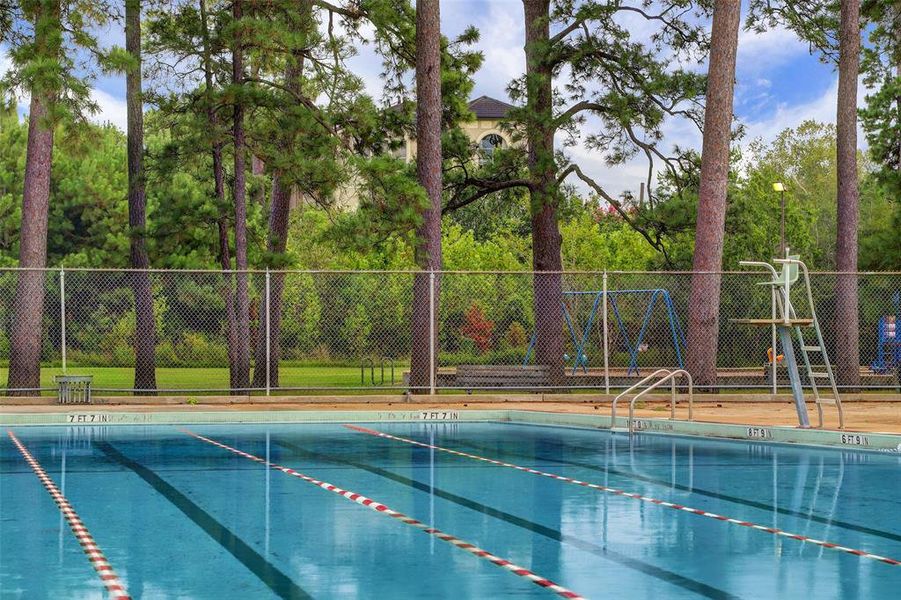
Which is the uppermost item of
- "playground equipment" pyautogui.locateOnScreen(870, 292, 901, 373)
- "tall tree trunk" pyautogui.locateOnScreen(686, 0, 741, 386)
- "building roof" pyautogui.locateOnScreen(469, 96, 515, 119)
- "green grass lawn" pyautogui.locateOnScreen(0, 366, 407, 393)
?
"building roof" pyautogui.locateOnScreen(469, 96, 515, 119)

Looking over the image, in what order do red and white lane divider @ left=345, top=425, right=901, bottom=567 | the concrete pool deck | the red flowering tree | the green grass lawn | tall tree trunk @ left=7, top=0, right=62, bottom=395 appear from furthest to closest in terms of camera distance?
1. the green grass lawn
2. the red flowering tree
3. tall tree trunk @ left=7, top=0, right=62, bottom=395
4. the concrete pool deck
5. red and white lane divider @ left=345, top=425, right=901, bottom=567

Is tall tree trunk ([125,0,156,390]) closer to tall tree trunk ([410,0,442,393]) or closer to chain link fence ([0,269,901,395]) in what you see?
chain link fence ([0,269,901,395])

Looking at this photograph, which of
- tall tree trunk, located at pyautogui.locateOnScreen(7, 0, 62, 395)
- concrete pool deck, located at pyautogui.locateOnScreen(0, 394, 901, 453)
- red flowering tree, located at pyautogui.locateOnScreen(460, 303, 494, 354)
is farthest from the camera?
red flowering tree, located at pyautogui.locateOnScreen(460, 303, 494, 354)

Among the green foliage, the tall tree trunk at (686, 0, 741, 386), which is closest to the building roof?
the green foliage

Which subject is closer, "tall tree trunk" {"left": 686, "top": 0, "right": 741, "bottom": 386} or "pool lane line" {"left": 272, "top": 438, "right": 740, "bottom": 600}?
"pool lane line" {"left": 272, "top": 438, "right": 740, "bottom": 600}

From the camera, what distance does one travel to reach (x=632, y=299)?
32.7m

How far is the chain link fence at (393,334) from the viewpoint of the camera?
24.4m

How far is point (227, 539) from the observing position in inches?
377

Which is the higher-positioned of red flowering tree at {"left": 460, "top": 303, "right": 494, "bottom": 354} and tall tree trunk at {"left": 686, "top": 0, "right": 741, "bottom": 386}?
tall tree trunk at {"left": 686, "top": 0, "right": 741, "bottom": 386}

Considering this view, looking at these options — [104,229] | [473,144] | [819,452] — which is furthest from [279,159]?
[104,229]

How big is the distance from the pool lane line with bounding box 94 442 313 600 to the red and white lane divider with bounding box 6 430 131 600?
84 centimetres

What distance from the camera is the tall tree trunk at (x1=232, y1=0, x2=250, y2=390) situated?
25297mm

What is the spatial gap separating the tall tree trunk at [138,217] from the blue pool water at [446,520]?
8235 millimetres

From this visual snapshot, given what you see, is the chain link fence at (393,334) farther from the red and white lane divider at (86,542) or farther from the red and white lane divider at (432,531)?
the red and white lane divider at (86,542)
